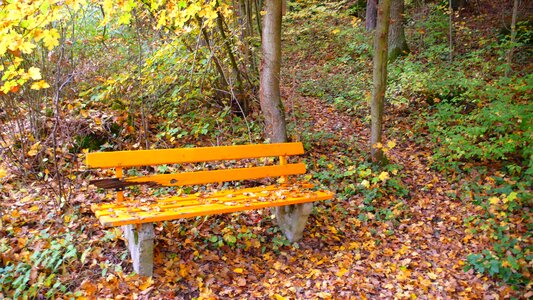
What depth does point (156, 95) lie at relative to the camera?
6.52m

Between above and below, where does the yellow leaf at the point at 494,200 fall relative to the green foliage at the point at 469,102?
below

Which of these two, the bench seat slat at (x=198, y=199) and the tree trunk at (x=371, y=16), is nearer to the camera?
the bench seat slat at (x=198, y=199)

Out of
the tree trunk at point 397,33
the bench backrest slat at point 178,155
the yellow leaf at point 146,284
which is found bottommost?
the yellow leaf at point 146,284

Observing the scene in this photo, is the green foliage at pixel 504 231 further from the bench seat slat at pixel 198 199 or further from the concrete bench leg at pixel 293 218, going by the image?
the bench seat slat at pixel 198 199

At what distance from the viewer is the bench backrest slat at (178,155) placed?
3.70m

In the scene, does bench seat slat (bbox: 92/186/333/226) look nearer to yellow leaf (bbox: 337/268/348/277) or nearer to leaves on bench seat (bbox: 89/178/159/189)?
leaves on bench seat (bbox: 89/178/159/189)

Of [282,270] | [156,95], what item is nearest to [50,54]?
[156,95]

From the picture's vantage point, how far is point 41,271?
354cm

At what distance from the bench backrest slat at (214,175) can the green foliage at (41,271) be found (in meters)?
0.85

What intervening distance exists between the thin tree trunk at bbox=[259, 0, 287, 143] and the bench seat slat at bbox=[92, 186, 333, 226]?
1059 millimetres

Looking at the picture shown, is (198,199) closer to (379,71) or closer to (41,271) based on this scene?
(41,271)

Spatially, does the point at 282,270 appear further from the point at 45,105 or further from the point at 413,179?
the point at 45,105

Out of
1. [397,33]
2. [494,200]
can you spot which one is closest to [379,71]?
[494,200]

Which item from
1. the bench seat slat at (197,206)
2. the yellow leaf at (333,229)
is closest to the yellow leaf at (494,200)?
the yellow leaf at (333,229)
